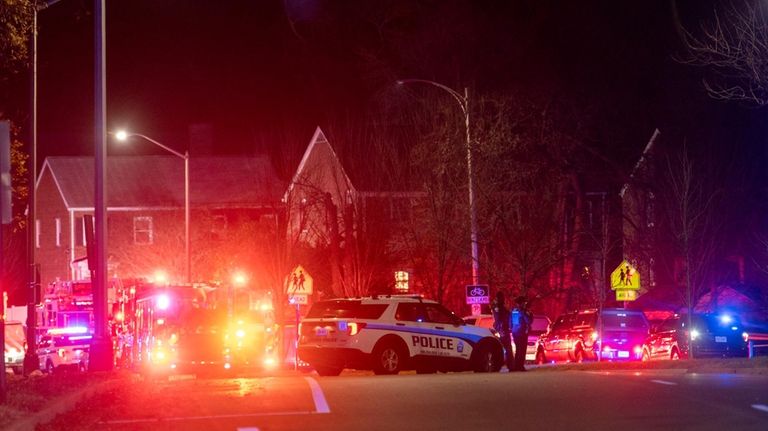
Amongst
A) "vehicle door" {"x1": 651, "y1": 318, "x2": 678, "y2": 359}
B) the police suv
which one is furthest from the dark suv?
the police suv

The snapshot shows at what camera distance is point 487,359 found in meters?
24.3

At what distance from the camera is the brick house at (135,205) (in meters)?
59.7

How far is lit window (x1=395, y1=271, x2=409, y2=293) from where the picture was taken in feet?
120

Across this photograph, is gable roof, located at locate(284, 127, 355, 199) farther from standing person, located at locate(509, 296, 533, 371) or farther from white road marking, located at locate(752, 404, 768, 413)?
white road marking, located at locate(752, 404, 768, 413)

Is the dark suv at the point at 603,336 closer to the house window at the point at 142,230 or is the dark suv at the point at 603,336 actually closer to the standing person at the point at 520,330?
the standing person at the point at 520,330

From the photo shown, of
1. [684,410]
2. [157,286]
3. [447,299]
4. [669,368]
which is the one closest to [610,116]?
[447,299]

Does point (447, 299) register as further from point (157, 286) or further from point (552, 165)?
point (157, 286)

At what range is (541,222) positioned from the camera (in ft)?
126

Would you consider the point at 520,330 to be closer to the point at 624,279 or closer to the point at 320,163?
the point at 624,279

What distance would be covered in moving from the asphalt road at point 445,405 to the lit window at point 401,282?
1933 centimetres

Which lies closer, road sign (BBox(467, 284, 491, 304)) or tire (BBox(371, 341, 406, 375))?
tire (BBox(371, 341, 406, 375))

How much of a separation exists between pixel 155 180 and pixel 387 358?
136ft

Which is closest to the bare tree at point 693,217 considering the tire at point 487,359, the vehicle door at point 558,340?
the vehicle door at point 558,340

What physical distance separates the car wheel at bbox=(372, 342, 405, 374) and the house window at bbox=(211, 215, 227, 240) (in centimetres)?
3069
